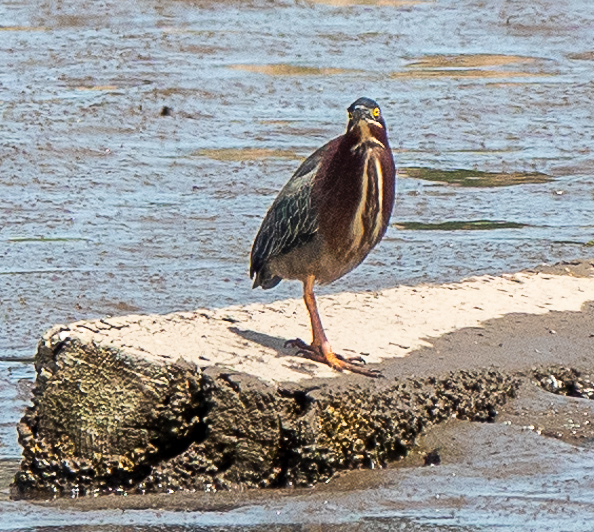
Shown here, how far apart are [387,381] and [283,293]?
2774mm

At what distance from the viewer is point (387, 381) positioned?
600 cm

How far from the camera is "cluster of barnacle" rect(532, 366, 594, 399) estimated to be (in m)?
6.44

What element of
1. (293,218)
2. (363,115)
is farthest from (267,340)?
(363,115)

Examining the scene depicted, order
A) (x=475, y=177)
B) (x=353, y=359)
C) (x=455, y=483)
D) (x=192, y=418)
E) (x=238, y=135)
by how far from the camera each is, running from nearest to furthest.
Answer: (x=455, y=483)
(x=192, y=418)
(x=353, y=359)
(x=475, y=177)
(x=238, y=135)

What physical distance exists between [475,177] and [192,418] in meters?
5.73

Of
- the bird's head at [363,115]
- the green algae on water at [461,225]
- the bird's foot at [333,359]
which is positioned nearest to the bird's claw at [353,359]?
the bird's foot at [333,359]

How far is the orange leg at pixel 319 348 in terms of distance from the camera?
6.04 m

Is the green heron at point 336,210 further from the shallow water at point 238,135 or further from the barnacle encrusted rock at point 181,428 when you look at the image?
the shallow water at point 238,135

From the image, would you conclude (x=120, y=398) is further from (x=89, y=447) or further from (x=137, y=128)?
(x=137, y=128)

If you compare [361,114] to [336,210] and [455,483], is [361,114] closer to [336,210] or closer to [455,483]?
[336,210]

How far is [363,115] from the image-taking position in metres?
6.04

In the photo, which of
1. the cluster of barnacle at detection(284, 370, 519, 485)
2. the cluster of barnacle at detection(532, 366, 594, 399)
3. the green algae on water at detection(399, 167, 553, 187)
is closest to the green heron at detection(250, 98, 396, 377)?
the cluster of barnacle at detection(284, 370, 519, 485)

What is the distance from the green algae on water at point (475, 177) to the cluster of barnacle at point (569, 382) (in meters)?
4.52

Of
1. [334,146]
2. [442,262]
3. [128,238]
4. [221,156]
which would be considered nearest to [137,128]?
[221,156]
